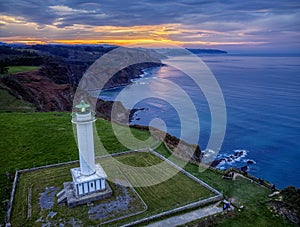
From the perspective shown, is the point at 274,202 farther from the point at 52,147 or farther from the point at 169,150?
the point at 52,147

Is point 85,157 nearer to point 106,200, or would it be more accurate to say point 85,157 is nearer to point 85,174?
point 85,174

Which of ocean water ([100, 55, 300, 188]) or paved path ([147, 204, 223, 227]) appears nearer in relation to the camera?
paved path ([147, 204, 223, 227])

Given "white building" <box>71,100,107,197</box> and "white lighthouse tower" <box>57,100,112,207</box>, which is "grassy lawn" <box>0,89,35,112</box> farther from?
"white building" <box>71,100,107,197</box>

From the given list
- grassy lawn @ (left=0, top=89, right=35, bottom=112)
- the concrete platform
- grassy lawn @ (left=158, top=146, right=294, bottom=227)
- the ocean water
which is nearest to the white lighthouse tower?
the concrete platform

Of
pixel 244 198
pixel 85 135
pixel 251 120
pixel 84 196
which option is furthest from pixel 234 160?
pixel 85 135

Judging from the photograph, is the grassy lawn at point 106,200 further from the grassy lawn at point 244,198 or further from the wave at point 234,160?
the wave at point 234,160

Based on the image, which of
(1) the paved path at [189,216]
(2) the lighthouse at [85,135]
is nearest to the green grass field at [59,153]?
(1) the paved path at [189,216]
